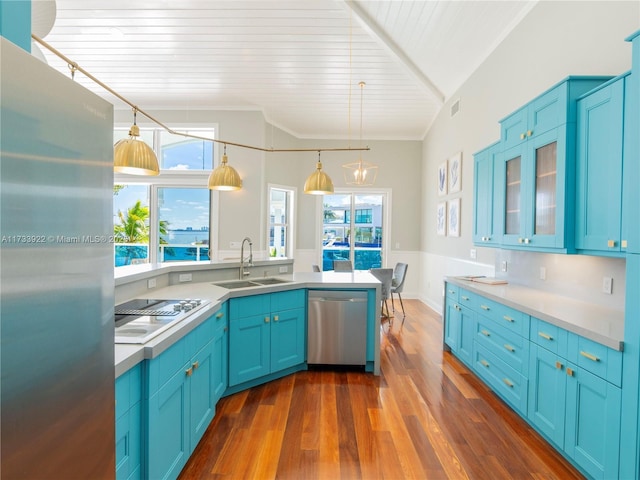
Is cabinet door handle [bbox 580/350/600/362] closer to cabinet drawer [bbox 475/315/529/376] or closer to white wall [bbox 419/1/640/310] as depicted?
cabinet drawer [bbox 475/315/529/376]

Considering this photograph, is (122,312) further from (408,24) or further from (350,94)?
(350,94)

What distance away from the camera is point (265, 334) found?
286 centimetres

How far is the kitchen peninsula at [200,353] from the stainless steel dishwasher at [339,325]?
2.3 inches

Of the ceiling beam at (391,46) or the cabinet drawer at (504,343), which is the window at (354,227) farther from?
the cabinet drawer at (504,343)

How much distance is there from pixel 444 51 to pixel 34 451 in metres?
5.00

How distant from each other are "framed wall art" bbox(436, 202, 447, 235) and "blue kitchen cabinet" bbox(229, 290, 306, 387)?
3.27m

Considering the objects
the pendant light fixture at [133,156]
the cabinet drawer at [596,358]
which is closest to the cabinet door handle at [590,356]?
the cabinet drawer at [596,358]

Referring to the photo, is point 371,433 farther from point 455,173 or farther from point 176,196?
point 176,196

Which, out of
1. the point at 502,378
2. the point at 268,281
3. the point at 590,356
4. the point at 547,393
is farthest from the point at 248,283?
the point at 590,356

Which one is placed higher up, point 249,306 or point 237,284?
point 237,284

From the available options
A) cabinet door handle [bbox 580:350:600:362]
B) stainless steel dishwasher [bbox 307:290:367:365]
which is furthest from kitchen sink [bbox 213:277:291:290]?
cabinet door handle [bbox 580:350:600:362]

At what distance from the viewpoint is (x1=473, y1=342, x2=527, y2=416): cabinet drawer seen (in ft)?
7.71

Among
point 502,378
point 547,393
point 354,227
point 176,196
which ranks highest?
point 176,196

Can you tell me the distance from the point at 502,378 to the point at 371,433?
3.90 ft
